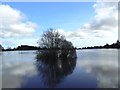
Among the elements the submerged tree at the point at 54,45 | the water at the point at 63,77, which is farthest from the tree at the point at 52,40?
the water at the point at 63,77

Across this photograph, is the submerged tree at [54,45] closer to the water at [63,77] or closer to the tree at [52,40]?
the tree at [52,40]

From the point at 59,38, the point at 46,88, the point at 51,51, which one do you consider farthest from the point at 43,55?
the point at 46,88

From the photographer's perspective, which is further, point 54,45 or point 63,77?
point 54,45

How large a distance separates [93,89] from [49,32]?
120ft

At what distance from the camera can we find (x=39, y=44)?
5031cm

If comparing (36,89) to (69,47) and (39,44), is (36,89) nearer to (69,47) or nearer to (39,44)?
(69,47)

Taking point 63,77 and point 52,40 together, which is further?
point 52,40

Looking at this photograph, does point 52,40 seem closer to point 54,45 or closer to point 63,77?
point 54,45

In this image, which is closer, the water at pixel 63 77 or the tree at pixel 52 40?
the water at pixel 63 77

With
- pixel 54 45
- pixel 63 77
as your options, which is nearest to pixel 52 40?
pixel 54 45

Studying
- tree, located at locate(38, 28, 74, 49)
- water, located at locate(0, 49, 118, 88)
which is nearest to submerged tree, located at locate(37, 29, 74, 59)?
tree, located at locate(38, 28, 74, 49)

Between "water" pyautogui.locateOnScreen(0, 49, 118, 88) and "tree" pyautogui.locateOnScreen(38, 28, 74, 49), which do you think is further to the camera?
"tree" pyautogui.locateOnScreen(38, 28, 74, 49)

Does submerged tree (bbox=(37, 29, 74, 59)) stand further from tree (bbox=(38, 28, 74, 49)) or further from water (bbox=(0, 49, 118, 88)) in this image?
water (bbox=(0, 49, 118, 88))

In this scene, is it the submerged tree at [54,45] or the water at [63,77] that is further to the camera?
the submerged tree at [54,45]
